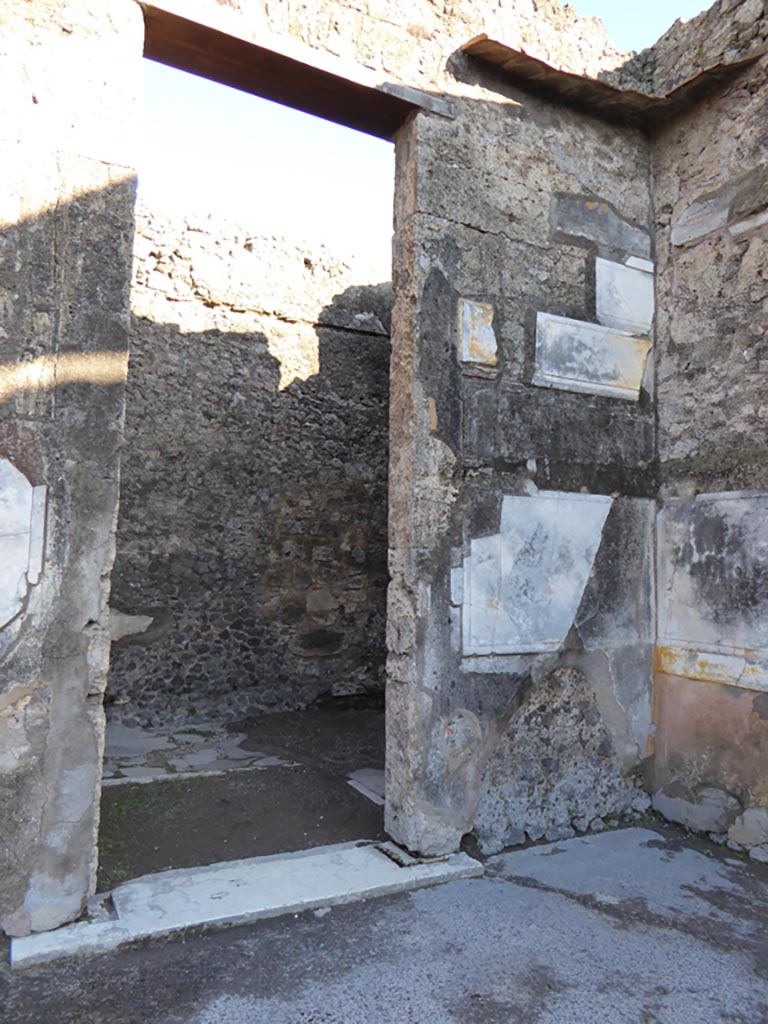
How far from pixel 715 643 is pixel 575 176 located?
2324mm

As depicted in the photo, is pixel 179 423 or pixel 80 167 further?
pixel 179 423

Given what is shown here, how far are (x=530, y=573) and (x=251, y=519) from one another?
11.7 feet

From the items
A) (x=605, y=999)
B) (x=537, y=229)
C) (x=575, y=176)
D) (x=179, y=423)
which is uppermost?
(x=575, y=176)

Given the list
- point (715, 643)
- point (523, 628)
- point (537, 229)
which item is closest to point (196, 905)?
point (523, 628)

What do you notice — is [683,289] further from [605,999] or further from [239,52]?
[605,999]

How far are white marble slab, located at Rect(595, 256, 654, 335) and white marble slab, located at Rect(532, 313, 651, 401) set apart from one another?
0.22ft

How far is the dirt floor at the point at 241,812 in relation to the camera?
3182mm

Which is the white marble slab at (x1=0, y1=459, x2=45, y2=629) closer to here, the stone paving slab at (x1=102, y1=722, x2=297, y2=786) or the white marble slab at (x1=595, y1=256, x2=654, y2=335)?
the stone paving slab at (x1=102, y1=722, x2=297, y2=786)

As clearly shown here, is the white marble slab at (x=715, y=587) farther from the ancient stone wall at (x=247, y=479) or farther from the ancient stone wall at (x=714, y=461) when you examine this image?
the ancient stone wall at (x=247, y=479)

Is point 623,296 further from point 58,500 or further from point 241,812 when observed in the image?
point 241,812

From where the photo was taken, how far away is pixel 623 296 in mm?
3709

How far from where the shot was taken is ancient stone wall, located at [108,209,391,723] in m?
5.94

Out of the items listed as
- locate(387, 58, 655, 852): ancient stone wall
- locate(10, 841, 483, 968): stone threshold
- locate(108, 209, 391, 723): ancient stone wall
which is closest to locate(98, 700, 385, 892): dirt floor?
locate(10, 841, 483, 968): stone threshold

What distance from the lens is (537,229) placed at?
11.4ft
